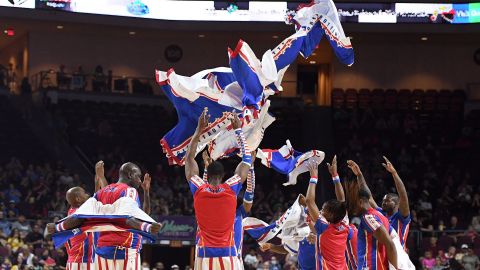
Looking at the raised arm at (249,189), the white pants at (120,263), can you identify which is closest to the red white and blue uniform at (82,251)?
the white pants at (120,263)

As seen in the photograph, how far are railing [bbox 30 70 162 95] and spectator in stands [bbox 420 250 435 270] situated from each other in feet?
40.8

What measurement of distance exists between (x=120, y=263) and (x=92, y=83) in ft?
68.7

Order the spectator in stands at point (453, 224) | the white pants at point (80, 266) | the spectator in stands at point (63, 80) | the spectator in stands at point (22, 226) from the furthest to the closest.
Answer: the spectator in stands at point (63, 80) < the spectator in stands at point (453, 224) < the spectator in stands at point (22, 226) < the white pants at point (80, 266)

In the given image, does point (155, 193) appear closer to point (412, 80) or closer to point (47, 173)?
point (47, 173)

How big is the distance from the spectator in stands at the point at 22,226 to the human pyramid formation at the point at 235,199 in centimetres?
1065

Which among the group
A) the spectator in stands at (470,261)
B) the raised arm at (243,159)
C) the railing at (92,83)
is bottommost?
the spectator in stands at (470,261)

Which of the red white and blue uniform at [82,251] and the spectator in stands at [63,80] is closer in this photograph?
Result: the red white and blue uniform at [82,251]

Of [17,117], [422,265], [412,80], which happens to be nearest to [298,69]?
[412,80]

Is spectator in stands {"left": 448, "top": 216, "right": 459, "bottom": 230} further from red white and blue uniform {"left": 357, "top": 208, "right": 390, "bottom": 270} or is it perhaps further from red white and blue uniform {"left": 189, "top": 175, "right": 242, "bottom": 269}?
red white and blue uniform {"left": 189, "top": 175, "right": 242, "bottom": 269}

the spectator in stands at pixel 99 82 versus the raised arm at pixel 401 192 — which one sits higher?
the spectator in stands at pixel 99 82

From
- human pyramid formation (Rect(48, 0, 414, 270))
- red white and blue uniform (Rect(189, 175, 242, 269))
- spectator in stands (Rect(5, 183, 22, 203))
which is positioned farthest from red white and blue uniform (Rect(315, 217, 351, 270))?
spectator in stands (Rect(5, 183, 22, 203))

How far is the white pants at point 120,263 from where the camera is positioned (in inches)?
362

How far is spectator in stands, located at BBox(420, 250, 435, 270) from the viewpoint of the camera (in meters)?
19.2

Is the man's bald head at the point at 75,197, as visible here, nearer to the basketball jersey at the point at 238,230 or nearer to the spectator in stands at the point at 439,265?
the basketball jersey at the point at 238,230
